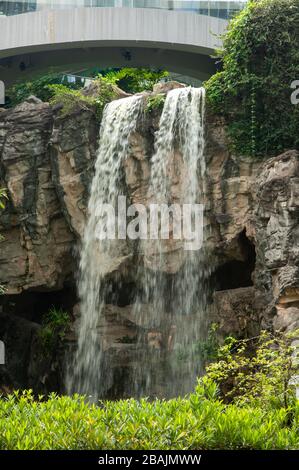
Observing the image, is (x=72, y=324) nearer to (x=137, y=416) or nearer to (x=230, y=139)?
(x=230, y=139)

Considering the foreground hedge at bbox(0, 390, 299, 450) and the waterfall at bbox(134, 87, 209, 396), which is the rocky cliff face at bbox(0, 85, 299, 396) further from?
the foreground hedge at bbox(0, 390, 299, 450)

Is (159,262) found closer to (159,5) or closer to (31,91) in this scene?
(31,91)

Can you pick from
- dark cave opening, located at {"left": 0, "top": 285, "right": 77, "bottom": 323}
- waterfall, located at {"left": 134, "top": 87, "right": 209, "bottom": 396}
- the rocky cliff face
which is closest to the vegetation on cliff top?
the rocky cliff face

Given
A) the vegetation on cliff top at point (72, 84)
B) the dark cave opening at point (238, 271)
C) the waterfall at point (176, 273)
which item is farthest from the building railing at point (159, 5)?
the dark cave opening at point (238, 271)

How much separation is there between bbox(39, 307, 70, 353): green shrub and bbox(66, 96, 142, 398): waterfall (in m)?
0.49

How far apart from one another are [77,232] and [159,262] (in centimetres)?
203

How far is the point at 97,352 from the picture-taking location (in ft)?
47.0

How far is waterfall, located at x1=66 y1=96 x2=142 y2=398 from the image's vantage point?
14547mm

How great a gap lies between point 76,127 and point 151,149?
6.11 ft

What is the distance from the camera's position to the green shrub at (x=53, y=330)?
14961 millimetres

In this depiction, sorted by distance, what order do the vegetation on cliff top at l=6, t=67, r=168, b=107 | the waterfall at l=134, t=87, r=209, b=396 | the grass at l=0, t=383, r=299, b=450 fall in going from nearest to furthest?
1. the grass at l=0, t=383, r=299, b=450
2. the waterfall at l=134, t=87, r=209, b=396
3. the vegetation on cliff top at l=6, t=67, r=168, b=107

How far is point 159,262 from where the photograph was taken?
46.1 feet

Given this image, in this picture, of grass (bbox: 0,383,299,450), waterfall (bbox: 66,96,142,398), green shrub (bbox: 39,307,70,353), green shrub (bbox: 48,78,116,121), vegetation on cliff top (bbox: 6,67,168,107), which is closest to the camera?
grass (bbox: 0,383,299,450)

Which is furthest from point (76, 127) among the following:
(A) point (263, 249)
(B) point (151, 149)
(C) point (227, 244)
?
(A) point (263, 249)
